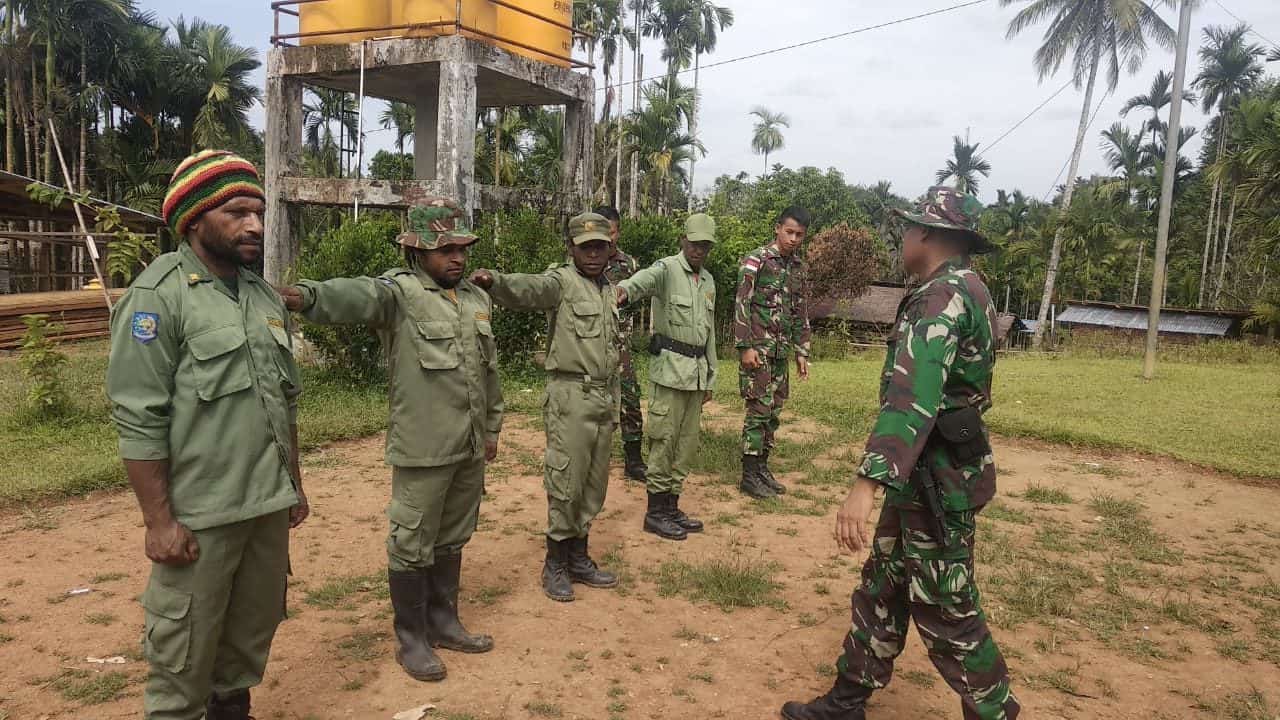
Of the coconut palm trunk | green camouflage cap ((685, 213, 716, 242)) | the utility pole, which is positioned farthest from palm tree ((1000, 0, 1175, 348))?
green camouflage cap ((685, 213, 716, 242))

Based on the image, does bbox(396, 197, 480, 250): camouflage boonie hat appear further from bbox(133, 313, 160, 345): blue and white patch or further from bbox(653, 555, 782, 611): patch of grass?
bbox(653, 555, 782, 611): patch of grass

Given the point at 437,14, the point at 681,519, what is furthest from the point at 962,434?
the point at 437,14

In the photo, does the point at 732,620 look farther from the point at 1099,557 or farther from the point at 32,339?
the point at 32,339

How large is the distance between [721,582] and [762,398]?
204cm

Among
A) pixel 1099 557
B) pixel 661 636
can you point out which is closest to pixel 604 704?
pixel 661 636

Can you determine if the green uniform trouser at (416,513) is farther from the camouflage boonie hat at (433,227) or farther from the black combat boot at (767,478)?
the black combat boot at (767,478)

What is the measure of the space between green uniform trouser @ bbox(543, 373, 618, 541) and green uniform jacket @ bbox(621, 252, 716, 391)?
1.05 m

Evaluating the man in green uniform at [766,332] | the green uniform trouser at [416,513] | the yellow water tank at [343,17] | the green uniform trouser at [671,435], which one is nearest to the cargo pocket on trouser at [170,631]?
the green uniform trouser at [416,513]

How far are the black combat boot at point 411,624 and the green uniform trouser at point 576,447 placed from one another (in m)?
0.91

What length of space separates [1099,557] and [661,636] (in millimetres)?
3108

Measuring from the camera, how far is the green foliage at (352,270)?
9789mm

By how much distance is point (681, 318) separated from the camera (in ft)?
17.5

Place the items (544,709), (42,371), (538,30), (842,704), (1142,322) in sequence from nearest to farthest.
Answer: (842,704), (544,709), (42,371), (538,30), (1142,322)

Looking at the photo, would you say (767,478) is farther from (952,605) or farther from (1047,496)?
(952,605)
